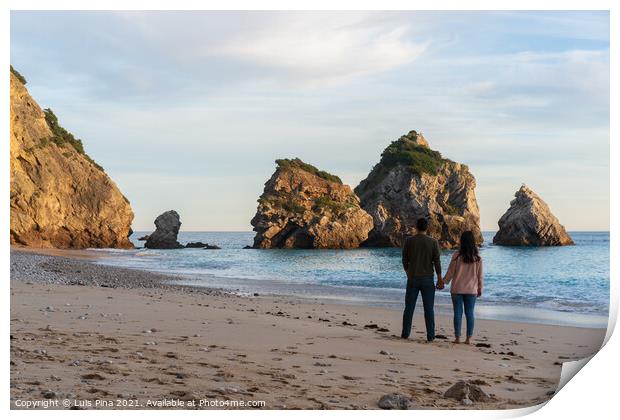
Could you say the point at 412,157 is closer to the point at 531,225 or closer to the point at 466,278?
the point at 531,225

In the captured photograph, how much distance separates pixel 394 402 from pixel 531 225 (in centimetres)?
6038

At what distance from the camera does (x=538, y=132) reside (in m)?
7.18

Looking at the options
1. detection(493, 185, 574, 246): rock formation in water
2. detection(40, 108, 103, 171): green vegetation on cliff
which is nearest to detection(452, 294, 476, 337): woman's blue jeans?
detection(40, 108, 103, 171): green vegetation on cliff

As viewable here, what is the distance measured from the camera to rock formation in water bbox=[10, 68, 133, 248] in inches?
1583

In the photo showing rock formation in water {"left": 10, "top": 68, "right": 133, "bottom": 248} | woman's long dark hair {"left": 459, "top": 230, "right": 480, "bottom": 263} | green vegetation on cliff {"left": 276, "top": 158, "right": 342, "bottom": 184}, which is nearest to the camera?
woman's long dark hair {"left": 459, "top": 230, "right": 480, "bottom": 263}

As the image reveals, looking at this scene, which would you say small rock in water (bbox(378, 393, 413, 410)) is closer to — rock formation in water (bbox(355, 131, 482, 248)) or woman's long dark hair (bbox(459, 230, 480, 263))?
woman's long dark hair (bbox(459, 230, 480, 263))

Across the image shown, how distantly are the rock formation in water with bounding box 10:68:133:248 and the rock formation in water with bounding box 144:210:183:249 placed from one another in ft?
21.3

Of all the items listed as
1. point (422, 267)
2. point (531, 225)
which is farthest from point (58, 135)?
point (422, 267)

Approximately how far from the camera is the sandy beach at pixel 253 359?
4398 millimetres

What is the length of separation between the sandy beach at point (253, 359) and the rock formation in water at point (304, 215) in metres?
51.6

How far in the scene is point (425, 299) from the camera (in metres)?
7.01
